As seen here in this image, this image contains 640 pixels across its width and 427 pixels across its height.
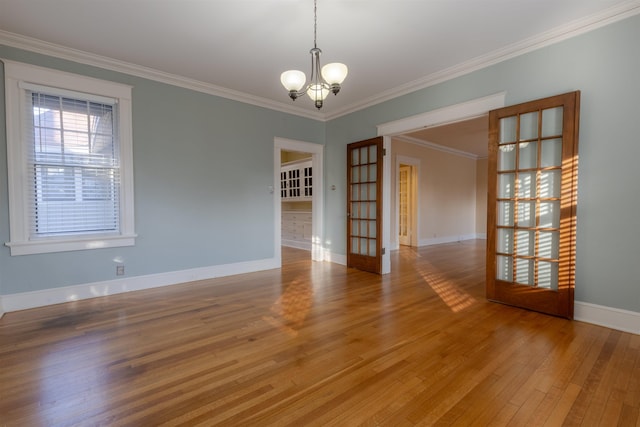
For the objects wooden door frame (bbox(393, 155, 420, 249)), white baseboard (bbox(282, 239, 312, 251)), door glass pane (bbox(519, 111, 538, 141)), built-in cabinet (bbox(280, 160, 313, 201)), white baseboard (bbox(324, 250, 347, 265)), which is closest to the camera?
door glass pane (bbox(519, 111, 538, 141))

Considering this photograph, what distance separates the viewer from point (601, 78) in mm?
2750

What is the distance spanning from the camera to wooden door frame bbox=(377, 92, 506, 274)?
3.51 metres

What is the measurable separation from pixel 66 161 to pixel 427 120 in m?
4.57

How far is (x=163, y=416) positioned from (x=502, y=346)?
2444 millimetres

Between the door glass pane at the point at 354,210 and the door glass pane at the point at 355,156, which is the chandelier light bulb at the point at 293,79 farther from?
the door glass pane at the point at 354,210

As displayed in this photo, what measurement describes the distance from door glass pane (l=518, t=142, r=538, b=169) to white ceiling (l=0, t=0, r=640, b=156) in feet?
3.41

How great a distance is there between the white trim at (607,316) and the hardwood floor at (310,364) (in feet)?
0.32

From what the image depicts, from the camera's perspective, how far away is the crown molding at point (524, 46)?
8.61 ft

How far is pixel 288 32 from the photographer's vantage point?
9.79 ft

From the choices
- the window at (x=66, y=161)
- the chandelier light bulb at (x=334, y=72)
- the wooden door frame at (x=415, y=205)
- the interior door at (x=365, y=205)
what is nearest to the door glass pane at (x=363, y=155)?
the interior door at (x=365, y=205)

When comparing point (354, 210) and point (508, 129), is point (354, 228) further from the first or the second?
point (508, 129)

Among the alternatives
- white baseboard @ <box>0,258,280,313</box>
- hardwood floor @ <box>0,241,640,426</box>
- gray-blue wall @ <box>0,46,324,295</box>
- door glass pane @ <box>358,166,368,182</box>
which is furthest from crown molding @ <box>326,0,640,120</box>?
white baseboard @ <box>0,258,280,313</box>

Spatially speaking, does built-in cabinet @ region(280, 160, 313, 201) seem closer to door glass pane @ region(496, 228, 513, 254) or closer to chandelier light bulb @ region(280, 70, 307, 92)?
door glass pane @ region(496, 228, 513, 254)

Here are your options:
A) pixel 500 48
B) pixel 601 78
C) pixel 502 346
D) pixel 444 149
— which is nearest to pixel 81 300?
pixel 502 346
